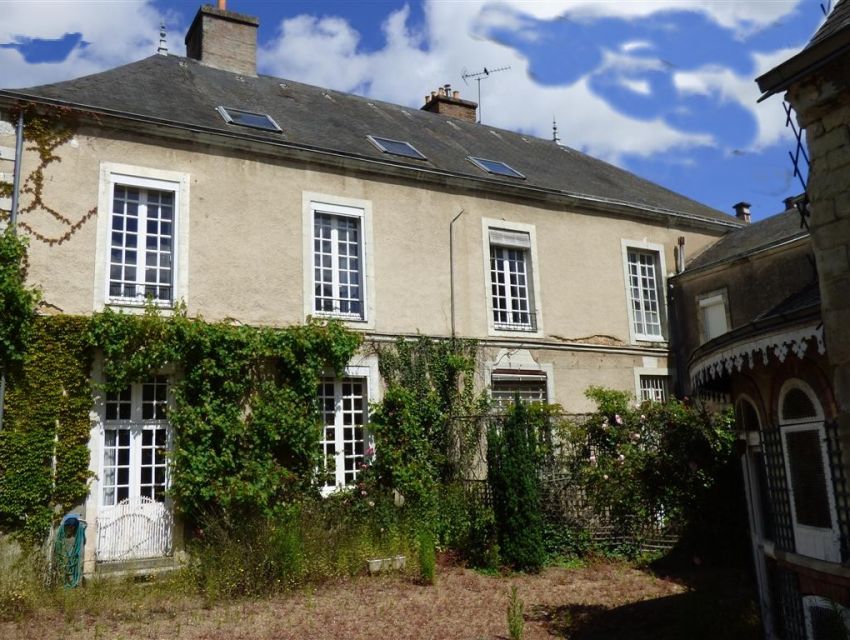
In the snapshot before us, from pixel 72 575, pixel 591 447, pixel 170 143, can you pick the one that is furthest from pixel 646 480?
pixel 170 143

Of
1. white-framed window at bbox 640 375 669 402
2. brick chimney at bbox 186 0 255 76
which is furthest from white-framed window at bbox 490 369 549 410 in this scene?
brick chimney at bbox 186 0 255 76

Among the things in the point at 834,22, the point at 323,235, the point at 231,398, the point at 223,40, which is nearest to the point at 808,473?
the point at 834,22

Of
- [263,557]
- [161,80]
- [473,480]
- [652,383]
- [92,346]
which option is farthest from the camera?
[652,383]

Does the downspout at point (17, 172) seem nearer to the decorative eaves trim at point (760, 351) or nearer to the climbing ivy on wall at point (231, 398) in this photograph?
the climbing ivy on wall at point (231, 398)

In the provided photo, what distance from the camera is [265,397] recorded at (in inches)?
385

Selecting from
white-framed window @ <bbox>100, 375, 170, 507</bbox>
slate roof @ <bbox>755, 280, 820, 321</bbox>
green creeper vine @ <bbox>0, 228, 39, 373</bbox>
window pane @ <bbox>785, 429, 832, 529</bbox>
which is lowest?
window pane @ <bbox>785, 429, 832, 529</bbox>

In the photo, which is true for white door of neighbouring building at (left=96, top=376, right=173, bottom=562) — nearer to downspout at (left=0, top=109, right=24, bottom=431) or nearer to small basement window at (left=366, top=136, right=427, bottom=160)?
downspout at (left=0, top=109, right=24, bottom=431)

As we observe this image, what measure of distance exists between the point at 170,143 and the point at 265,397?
3.65m

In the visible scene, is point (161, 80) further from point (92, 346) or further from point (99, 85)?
point (92, 346)

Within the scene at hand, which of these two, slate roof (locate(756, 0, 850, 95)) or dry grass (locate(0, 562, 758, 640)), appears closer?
slate roof (locate(756, 0, 850, 95))

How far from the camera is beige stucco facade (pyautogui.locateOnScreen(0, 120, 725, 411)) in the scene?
9375 millimetres

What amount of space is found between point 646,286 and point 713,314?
4.25ft

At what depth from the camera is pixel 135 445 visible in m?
9.22

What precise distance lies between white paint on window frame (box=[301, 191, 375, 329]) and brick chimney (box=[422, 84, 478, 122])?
6332mm
